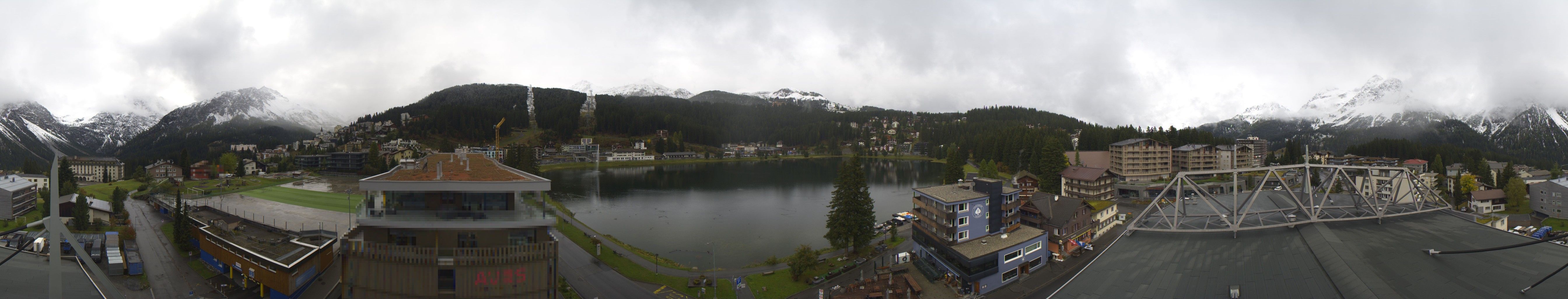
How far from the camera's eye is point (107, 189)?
2262 centimetres

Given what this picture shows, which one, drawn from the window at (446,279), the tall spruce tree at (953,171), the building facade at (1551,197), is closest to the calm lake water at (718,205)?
the tall spruce tree at (953,171)

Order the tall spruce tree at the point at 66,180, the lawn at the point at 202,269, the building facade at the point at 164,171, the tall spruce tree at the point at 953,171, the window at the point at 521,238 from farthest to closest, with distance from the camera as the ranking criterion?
the tall spruce tree at the point at 953,171, the building facade at the point at 164,171, the tall spruce tree at the point at 66,180, the lawn at the point at 202,269, the window at the point at 521,238

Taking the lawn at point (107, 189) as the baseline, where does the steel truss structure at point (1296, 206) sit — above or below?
above

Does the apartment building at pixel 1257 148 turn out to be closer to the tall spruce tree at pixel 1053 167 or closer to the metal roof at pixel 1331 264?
the tall spruce tree at pixel 1053 167

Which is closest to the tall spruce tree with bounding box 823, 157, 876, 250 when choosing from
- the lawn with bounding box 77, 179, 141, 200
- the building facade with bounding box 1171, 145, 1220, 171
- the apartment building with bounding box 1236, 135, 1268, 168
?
the lawn with bounding box 77, 179, 141, 200

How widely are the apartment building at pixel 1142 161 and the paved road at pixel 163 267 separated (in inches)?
1583

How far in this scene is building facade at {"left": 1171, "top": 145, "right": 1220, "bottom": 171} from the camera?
36.0 meters

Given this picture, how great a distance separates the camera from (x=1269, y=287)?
6.22 m

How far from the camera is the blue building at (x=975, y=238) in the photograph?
12492 mm

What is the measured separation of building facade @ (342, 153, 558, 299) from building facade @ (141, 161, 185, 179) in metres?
32.2

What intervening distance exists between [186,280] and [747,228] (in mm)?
16557

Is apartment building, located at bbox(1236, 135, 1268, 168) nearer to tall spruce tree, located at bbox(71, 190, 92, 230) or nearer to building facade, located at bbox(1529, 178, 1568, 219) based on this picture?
building facade, located at bbox(1529, 178, 1568, 219)

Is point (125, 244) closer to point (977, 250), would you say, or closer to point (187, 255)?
point (187, 255)

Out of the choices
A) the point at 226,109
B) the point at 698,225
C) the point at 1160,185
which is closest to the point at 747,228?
the point at 698,225
